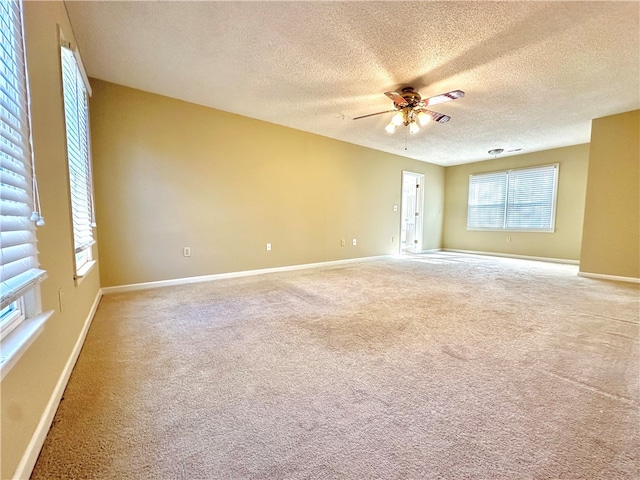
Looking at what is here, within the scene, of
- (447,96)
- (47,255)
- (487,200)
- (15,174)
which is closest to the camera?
(15,174)

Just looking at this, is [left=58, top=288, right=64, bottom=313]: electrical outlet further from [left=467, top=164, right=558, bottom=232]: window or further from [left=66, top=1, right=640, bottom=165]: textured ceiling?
[left=467, top=164, right=558, bottom=232]: window

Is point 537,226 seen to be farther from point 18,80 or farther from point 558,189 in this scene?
point 18,80

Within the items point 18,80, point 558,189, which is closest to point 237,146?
point 18,80

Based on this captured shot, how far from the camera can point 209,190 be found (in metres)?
3.85

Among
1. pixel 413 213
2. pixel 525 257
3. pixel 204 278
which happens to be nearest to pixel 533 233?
pixel 525 257

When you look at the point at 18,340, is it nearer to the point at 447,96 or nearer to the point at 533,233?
the point at 447,96

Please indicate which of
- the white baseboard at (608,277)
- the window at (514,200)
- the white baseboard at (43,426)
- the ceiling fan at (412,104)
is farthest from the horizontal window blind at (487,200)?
the white baseboard at (43,426)

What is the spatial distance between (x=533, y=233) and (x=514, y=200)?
0.85m

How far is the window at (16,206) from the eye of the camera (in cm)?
93

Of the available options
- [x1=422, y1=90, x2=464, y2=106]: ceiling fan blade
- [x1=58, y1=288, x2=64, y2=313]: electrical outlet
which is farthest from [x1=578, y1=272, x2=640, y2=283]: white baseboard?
[x1=58, y1=288, x2=64, y2=313]: electrical outlet

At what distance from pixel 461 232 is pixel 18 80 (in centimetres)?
812

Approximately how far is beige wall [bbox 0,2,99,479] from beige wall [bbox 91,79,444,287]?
4.61 ft

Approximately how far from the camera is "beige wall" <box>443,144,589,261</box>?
5512mm

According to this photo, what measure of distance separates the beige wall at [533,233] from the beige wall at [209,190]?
3.28 m
